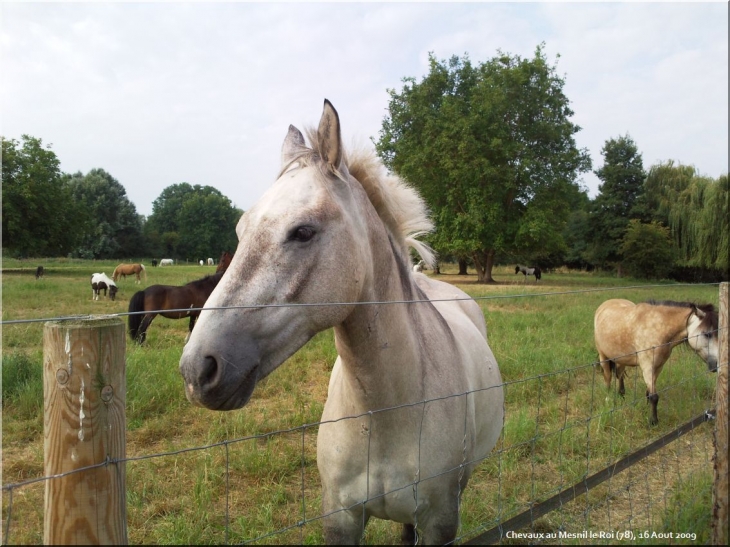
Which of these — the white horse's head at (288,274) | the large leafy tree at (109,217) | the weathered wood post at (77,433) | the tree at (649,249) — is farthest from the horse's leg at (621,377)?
the large leafy tree at (109,217)

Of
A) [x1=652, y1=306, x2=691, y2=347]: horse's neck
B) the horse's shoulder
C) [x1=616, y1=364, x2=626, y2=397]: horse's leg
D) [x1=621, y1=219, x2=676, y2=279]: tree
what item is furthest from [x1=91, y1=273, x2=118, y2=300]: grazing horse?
[x1=621, y1=219, x2=676, y2=279]: tree

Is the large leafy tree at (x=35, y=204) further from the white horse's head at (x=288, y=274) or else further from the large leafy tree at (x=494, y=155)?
the white horse's head at (x=288, y=274)

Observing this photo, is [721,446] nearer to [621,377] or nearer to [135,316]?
[621,377]

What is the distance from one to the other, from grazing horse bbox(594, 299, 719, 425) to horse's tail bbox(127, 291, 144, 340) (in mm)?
7063

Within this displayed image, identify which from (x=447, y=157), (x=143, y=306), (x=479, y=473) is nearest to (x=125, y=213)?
(x=447, y=157)

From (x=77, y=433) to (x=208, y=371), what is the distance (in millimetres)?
372

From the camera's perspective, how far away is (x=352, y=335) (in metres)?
1.73

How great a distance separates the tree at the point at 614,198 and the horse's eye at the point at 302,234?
36.0 m

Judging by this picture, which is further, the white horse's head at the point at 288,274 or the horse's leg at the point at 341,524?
the horse's leg at the point at 341,524

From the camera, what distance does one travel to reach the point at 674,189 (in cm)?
3006

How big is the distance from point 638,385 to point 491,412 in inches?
204

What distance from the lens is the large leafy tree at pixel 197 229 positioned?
5903cm

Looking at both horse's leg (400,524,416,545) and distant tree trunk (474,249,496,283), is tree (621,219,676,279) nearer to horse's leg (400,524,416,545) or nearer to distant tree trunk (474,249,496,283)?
distant tree trunk (474,249,496,283)

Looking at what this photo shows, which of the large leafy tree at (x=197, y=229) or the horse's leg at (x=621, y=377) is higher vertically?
the large leafy tree at (x=197, y=229)
